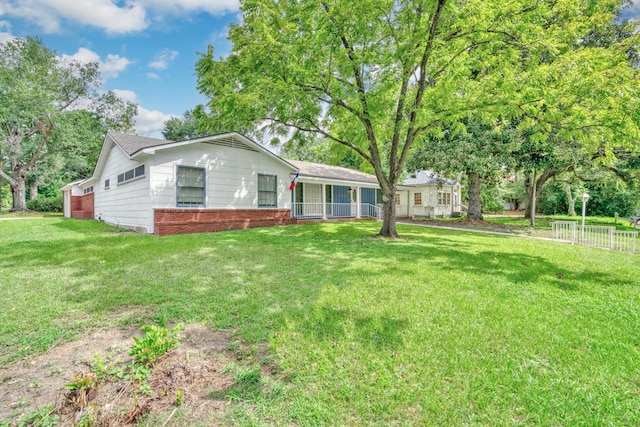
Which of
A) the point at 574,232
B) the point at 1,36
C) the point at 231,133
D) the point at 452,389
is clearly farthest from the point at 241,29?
the point at 1,36

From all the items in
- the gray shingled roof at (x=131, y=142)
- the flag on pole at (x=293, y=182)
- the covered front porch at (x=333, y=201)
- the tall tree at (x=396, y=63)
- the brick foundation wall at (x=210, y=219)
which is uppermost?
the tall tree at (x=396, y=63)

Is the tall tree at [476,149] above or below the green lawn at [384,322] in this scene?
above

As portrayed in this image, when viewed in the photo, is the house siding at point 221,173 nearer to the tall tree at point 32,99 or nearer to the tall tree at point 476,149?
the tall tree at point 476,149

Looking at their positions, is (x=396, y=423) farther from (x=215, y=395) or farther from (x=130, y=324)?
(x=130, y=324)

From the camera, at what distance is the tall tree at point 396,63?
7797 millimetres

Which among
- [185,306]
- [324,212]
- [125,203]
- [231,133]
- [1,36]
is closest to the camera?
[185,306]

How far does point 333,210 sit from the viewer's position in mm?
18750

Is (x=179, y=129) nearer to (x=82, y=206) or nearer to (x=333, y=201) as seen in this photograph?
(x=82, y=206)

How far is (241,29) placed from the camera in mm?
9156

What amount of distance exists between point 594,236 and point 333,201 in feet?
42.0

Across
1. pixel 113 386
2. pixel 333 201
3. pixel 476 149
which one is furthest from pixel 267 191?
pixel 113 386

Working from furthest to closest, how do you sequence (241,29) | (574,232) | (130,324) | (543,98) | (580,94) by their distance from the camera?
(574,232), (241,29), (543,98), (580,94), (130,324)

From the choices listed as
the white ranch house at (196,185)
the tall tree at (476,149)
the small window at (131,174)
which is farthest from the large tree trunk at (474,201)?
the small window at (131,174)

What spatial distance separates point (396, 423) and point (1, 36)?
38.8 metres
